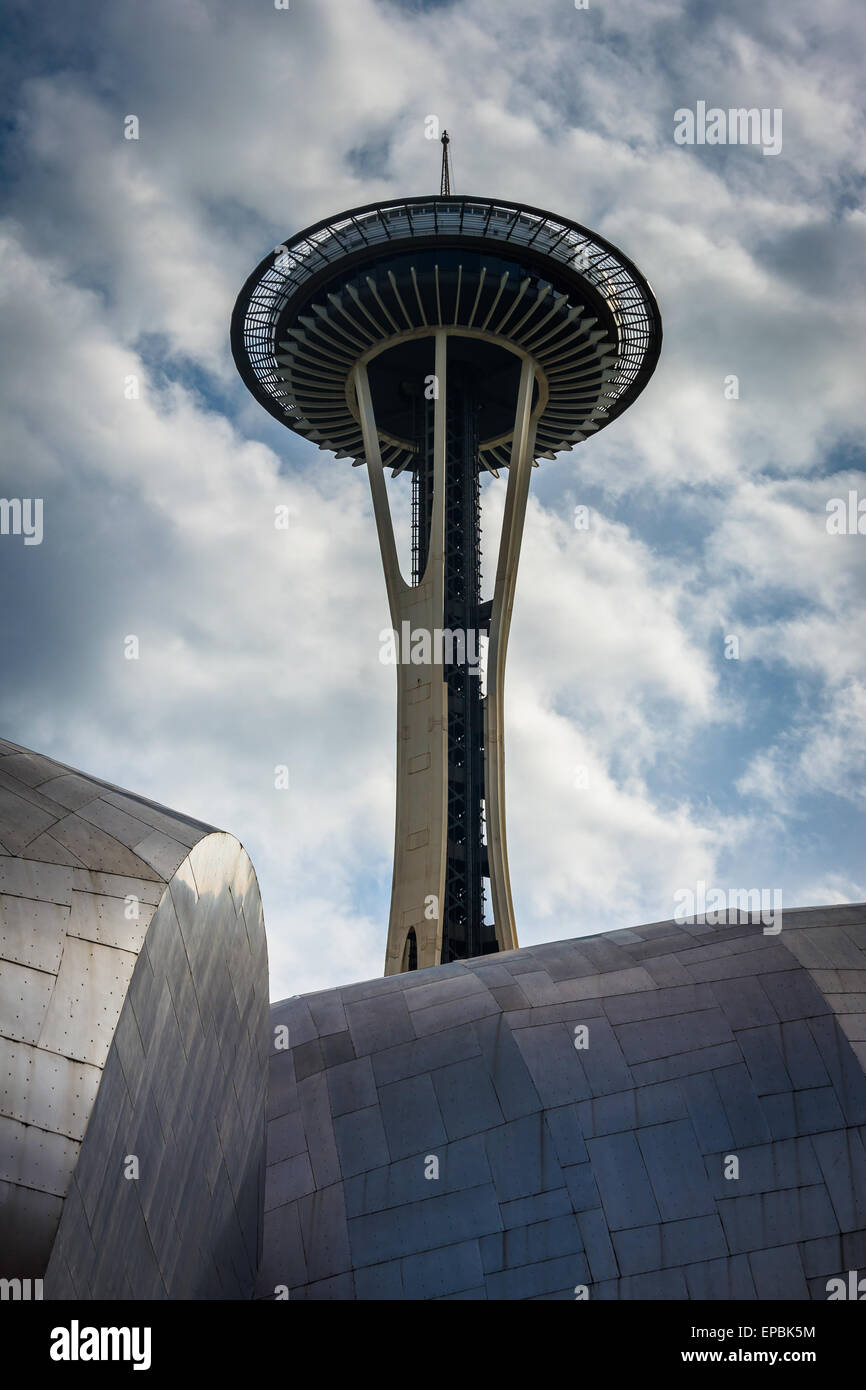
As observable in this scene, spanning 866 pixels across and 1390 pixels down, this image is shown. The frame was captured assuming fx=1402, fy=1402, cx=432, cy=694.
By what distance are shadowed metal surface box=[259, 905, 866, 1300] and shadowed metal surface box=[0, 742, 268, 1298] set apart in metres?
4.92

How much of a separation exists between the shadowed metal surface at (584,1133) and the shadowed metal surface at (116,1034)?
16.2 ft

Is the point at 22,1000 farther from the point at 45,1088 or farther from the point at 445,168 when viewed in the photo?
the point at 445,168

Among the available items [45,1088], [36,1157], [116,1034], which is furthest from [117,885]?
[36,1157]

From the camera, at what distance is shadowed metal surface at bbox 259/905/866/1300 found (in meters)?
22.2

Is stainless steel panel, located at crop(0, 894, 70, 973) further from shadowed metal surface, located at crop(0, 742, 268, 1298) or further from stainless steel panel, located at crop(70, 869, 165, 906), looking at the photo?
stainless steel panel, located at crop(70, 869, 165, 906)

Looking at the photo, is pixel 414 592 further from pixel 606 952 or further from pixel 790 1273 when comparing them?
pixel 790 1273

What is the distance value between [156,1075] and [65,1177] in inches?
99.2

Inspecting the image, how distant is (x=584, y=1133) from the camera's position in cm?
2328

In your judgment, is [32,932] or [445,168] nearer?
[32,932]

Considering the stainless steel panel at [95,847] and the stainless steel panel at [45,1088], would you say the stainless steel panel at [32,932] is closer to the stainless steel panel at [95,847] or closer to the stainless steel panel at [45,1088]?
the stainless steel panel at [45,1088]

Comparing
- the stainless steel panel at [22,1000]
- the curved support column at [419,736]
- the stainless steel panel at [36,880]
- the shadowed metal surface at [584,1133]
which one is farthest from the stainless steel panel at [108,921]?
the curved support column at [419,736]

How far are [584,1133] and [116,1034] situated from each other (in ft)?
41.5
